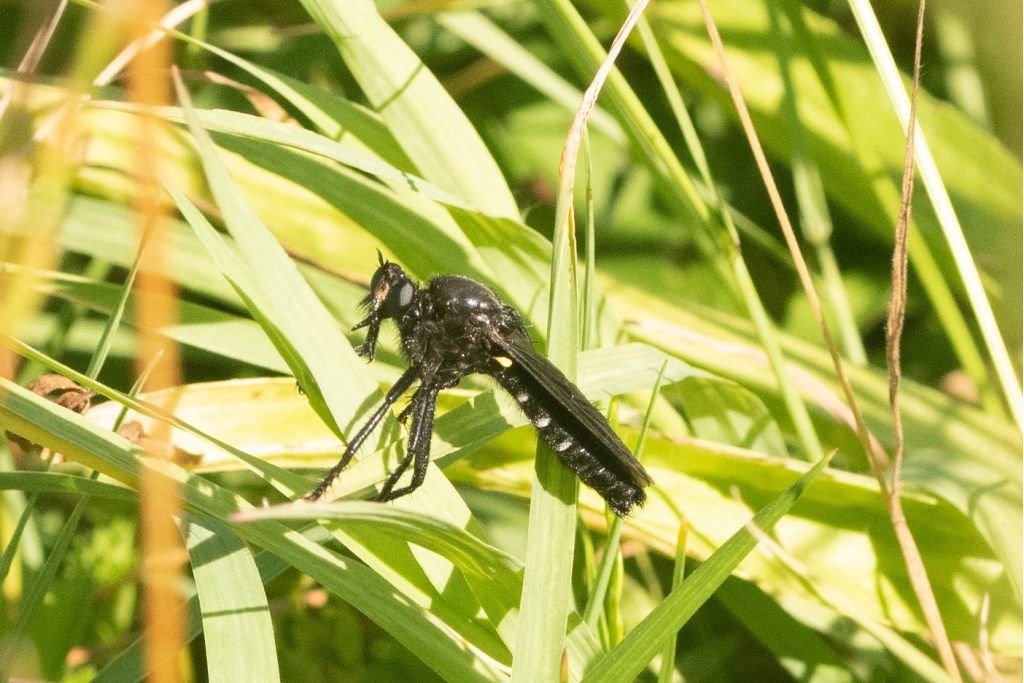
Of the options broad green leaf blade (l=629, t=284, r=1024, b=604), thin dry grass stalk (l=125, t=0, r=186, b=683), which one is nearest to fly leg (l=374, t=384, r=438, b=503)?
thin dry grass stalk (l=125, t=0, r=186, b=683)

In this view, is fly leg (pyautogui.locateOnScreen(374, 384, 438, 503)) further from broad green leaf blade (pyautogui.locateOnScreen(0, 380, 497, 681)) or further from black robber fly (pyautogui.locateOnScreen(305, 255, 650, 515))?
broad green leaf blade (pyautogui.locateOnScreen(0, 380, 497, 681))

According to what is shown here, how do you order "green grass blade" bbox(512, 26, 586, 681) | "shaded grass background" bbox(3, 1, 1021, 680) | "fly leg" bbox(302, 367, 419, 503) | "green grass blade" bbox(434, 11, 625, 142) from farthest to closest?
"green grass blade" bbox(434, 11, 625, 142) < "shaded grass background" bbox(3, 1, 1021, 680) < "fly leg" bbox(302, 367, 419, 503) < "green grass blade" bbox(512, 26, 586, 681)

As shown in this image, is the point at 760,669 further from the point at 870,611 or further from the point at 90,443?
the point at 90,443

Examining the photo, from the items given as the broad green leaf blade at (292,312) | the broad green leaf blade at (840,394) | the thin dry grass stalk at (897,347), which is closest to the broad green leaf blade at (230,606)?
the broad green leaf blade at (292,312)

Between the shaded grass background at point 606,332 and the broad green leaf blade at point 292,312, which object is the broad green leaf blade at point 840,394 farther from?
the broad green leaf blade at point 292,312

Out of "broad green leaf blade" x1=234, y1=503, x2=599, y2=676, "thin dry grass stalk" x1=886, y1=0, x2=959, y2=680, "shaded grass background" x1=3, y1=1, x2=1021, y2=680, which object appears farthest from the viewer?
"shaded grass background" x1=3, y1=1, x2=1021, y2=680

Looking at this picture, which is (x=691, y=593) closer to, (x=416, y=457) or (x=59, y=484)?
(x=416, y=457)
